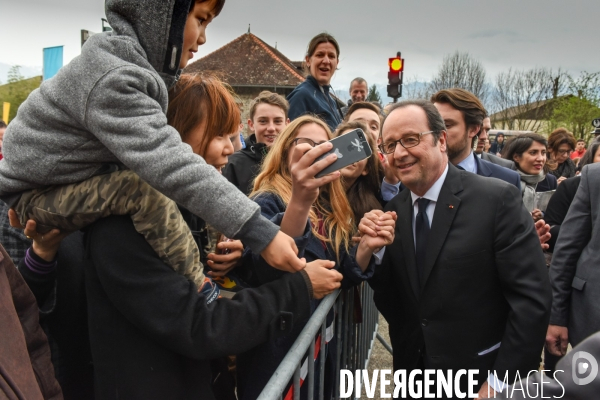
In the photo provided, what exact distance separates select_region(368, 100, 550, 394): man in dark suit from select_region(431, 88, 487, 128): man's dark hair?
3.42 ft

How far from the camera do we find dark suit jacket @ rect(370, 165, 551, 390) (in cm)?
200

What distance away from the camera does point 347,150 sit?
60.1 inches

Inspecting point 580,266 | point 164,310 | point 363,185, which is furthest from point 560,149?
point 164,310

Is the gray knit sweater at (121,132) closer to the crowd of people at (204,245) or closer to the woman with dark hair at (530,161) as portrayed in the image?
the crowd of people at (204,245)

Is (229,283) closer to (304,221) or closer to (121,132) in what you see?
(304,221)

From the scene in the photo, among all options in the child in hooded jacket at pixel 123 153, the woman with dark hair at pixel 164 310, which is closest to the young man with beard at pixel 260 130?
the woman with dark hair at pixel 164 310

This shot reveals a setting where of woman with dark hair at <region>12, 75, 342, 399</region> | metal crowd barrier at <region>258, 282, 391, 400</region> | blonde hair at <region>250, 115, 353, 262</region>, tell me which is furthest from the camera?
blonde hair at <region>250, 115, 353, 262</region>

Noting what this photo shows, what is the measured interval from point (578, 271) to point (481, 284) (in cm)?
88

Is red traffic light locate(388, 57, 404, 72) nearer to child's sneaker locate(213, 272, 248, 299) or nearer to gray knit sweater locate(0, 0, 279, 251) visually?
child's sneaker locate(213, 272, 248, 299)

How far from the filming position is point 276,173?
2.33 m

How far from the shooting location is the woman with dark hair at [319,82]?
435 centimetres

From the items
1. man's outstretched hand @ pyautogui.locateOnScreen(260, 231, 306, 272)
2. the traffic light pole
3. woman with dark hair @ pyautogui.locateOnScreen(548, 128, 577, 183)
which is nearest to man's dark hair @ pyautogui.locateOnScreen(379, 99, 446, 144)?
man's outstretched hand @ pyautogui.locateOnScreen(260, 231, 306, 272)

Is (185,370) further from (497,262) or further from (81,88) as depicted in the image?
(497,262)

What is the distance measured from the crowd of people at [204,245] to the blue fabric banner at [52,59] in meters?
9.57
